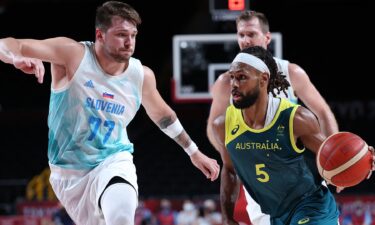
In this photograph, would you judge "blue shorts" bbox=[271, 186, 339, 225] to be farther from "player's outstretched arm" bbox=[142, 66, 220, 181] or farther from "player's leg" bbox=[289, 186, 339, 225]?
"player's outstretched arm" bbox=[142, 66, 220, 181]

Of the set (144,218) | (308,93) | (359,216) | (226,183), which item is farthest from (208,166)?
(359,216)

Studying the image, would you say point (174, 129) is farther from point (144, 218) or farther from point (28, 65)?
point (144, 218)

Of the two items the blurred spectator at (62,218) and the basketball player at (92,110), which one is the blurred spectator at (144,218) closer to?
the blurred spectator at (62,218)

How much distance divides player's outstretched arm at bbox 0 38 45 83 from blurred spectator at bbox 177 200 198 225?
9.23 metres

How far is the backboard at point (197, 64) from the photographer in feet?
36.6

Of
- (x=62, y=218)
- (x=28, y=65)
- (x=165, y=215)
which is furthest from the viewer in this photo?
(x=165, y=215)

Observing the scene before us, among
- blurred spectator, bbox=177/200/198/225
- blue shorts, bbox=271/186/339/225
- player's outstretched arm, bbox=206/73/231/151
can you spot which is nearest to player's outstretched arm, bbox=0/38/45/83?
player's outstretched arm, bbox=206/73/231/151

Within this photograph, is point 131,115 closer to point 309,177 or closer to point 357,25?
point 309,177

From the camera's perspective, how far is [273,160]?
4.27 metres

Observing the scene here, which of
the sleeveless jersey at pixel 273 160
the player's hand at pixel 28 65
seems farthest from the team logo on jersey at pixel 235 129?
the player's hand at pixel 28 65

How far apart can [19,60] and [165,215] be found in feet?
31.8

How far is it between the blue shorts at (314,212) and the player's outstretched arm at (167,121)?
0.69m

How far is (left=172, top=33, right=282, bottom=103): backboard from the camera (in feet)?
36.6

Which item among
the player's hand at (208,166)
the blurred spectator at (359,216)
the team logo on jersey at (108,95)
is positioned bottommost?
the blurred spectator at (359,216)
